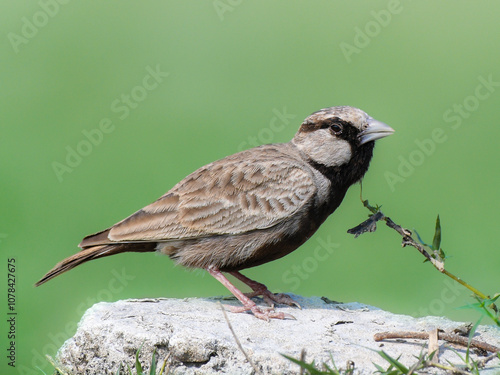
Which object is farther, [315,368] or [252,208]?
[252,208]

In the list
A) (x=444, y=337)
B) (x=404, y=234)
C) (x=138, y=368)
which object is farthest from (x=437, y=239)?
(x=138, y=368)

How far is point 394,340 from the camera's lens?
522 cm

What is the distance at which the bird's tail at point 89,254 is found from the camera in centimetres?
631

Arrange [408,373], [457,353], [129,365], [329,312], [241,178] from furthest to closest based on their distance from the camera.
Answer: [241,178] → [329,312] → [129,365] → [457,353] → [408,373]

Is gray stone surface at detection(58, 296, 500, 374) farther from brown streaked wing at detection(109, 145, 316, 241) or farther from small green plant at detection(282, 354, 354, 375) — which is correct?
brown streaked wing at detection(109, 145, 316, 241)

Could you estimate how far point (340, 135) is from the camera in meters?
6.56

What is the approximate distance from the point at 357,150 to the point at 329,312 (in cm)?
160

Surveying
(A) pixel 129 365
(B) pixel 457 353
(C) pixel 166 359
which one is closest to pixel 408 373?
(B) pixel 457 353

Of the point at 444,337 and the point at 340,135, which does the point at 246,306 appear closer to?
the point at 444,337

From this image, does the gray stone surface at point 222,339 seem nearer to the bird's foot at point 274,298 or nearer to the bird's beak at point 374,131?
the bird's foot at point 274,298

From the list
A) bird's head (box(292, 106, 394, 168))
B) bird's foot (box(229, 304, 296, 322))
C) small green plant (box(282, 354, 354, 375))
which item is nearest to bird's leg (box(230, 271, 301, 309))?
bird's foot (box(229, 304, 296, 322))

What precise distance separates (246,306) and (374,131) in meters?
2.04

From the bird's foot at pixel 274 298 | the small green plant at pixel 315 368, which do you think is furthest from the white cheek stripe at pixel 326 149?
the small green plant at pixel 315 368

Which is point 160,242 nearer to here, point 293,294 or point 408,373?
point 293,294
